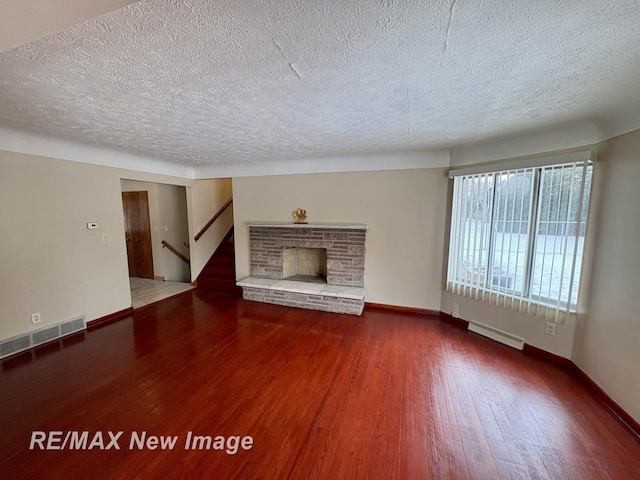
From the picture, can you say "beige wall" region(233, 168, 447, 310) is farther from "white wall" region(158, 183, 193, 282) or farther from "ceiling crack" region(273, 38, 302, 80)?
"white wall" region(158, 183, 193, 282)

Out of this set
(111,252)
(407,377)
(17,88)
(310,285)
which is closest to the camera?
(17,88)

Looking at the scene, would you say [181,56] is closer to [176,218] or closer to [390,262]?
[390,262]

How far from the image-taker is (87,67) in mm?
1409

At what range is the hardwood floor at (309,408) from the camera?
1467 millimetres

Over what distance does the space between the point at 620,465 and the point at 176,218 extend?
6654 millimetres

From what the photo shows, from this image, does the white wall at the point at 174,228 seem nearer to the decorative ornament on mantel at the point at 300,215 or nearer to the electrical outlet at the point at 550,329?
the decorative ornament on mantel at the point at 300,215

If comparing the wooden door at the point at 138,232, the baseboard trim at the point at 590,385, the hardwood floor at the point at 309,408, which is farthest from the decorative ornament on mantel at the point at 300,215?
the wooden door at the point at 138,232

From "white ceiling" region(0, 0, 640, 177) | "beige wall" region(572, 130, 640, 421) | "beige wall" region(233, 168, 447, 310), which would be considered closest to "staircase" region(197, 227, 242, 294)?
"beige wall" region(233, 168, 447, 310)

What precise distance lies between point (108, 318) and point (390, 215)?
4271mm

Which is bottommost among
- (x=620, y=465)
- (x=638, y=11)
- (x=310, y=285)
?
(x=620, y=465)

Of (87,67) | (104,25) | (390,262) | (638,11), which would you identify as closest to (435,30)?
(638,11)

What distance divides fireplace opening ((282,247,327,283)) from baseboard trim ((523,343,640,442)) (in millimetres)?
2960

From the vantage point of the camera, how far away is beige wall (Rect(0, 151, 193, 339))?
261 cm

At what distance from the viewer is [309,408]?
1.89 m
